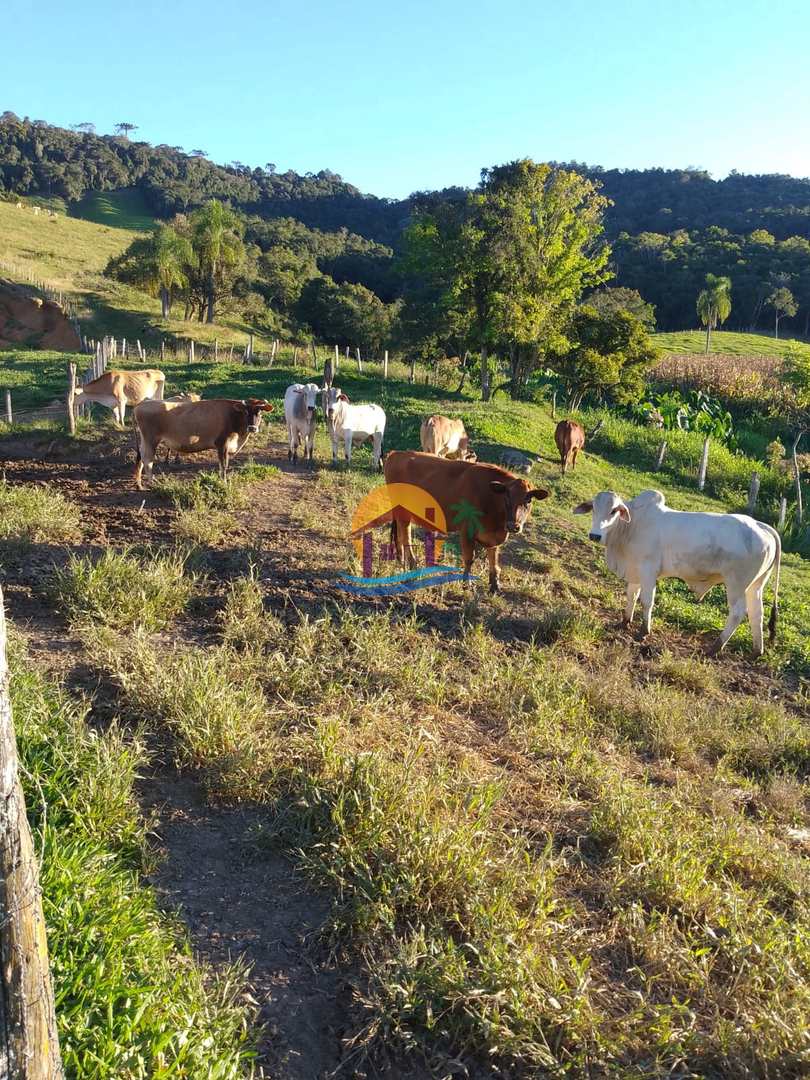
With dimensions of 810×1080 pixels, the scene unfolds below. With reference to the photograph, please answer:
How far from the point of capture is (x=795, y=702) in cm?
724

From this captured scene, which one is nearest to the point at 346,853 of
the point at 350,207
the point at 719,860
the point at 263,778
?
the point at 263,778

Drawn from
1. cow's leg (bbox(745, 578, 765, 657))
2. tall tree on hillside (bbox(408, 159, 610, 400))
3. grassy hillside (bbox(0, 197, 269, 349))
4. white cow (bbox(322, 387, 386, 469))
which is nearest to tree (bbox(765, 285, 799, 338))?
tall tree on hillside (bbox(408, 159, 610, 400))

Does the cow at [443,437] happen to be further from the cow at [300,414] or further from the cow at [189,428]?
the cow at [189,428]

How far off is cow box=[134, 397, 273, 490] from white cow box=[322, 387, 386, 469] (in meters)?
1.99

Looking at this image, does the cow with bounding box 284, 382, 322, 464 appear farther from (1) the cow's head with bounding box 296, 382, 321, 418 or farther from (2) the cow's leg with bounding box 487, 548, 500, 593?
(2) the cow's leg with bounding box 487, 548, 500, 593

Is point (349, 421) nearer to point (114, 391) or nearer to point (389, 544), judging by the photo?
point (389, 544)

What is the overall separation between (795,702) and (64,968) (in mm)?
7174

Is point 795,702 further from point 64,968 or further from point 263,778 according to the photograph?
point 64,968

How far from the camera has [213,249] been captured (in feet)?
141

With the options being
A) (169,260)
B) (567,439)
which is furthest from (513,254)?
(169,260)

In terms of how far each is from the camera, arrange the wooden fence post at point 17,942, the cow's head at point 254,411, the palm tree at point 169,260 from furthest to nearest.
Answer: the palm tree at point 169,260 < the cow's head at point 254,411 < the wooden fence post at point 17,942

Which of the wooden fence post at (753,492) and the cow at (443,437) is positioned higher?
the cow at (443,437)

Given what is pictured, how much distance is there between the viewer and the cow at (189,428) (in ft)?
34.9

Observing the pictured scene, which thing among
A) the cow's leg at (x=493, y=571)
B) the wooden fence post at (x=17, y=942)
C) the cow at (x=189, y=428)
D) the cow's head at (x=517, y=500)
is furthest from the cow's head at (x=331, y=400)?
the wooden fence post at (x=17, y=942)
